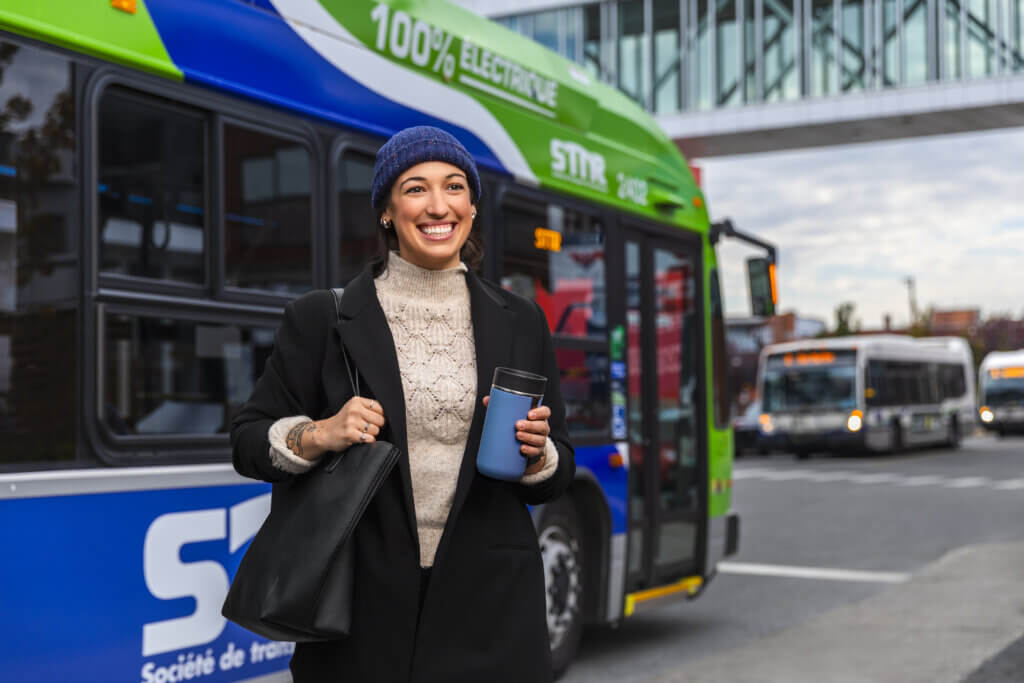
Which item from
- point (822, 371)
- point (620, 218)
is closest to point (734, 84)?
point (822, 371)

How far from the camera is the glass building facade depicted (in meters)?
35.2

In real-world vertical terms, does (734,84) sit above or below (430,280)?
above

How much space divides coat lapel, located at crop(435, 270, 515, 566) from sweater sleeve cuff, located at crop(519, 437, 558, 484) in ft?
0.40

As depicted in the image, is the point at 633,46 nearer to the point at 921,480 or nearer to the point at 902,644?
the point at 921,480

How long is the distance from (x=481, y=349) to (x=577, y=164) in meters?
4.55

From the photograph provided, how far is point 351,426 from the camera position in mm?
2268

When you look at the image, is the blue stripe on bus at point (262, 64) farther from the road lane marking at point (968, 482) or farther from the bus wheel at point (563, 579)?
the road lane marking at point (968, 482)

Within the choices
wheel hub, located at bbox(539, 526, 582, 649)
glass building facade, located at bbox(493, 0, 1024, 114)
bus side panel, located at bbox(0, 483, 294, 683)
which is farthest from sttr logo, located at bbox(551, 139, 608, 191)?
glass building facade, located at bbox(493, 0, 1024, 114)

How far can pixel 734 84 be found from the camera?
37219 millimetres

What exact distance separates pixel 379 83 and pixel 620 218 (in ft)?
7.09

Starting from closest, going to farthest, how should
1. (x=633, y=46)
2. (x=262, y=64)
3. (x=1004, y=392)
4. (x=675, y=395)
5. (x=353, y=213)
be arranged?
1. (x=262, y=64)
2. (x=353, y=213)
3. (x=675, y=395)
4. (x=633, y=46)
5. (x=1004, y=392)

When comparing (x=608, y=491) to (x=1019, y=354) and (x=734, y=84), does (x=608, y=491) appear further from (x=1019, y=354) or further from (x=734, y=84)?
(x=1019, y=354)

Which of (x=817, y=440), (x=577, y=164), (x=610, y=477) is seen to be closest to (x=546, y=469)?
(x=610, y=477)

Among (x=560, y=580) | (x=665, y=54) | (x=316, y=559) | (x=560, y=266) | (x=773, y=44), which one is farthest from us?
(x=665, y=54)
